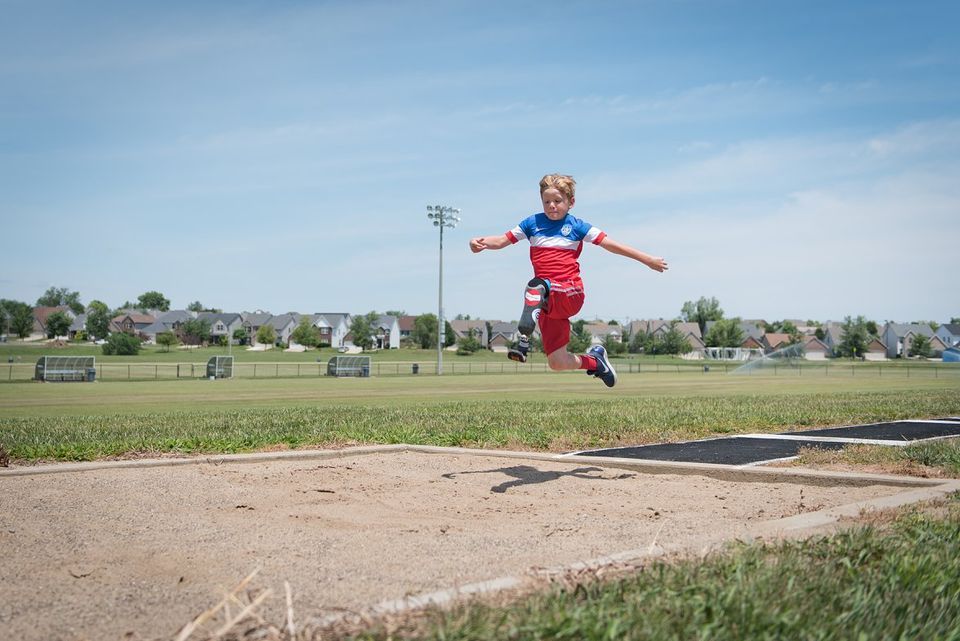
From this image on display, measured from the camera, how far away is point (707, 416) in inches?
588

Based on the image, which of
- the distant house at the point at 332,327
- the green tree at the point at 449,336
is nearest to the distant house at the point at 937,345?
the green tree at the point at 449,336

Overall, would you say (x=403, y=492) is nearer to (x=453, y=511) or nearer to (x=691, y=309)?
(x=453, y=511)

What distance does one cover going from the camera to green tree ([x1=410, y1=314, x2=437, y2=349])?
495 feet

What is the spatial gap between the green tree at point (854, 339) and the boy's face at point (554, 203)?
479 ft

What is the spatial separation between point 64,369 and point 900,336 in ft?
490

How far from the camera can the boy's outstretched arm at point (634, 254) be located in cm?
795

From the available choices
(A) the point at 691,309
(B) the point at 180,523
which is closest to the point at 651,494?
(B) the point at 180,523

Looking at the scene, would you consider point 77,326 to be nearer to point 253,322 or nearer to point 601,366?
point 253,322

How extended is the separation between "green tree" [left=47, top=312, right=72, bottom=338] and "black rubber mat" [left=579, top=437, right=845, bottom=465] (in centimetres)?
17707

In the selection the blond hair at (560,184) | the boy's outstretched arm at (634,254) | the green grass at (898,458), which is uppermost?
the blond hair at (560,184)

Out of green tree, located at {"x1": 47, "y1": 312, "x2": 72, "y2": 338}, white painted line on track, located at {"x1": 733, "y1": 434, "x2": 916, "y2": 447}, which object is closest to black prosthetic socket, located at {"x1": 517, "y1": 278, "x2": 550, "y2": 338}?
white painted line on track, located at {"x1": 733, "y1": 434, "x2": 916, "y2": 447}

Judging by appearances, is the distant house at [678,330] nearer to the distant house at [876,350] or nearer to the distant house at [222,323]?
the distant house at [876,350]

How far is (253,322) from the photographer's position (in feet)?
566

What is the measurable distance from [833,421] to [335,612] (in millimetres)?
12783
